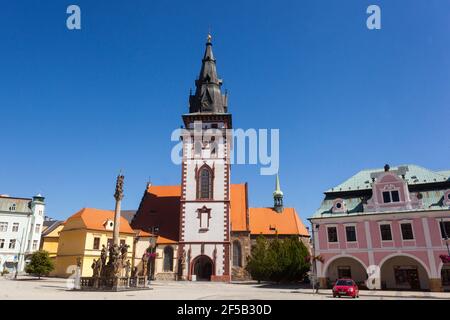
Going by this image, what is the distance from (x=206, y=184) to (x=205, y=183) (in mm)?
199

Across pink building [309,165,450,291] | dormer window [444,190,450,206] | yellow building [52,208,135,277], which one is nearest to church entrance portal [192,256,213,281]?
yellow building [52,208,135,277]

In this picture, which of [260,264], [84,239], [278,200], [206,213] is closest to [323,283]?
[260,264]

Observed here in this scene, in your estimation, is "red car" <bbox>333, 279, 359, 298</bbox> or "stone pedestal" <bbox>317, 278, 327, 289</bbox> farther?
"stone pedestal" <bbox>317, 278, 327, 289</bbox>

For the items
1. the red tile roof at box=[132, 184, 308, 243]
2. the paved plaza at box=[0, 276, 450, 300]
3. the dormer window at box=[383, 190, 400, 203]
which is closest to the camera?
the paved plaza at box=[0, 276, 450, 300]

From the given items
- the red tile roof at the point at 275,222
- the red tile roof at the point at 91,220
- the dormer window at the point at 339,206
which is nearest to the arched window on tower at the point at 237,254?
the red tile roof at the point at 275,222

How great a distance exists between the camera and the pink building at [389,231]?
91.0ft

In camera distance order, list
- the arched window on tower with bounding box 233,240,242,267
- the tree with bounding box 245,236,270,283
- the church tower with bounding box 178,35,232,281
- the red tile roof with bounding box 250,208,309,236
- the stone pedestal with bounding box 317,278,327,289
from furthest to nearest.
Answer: the red tile roof with bounding box 250,208,309,236 < the arched window on tower with bounding box 233,240,242,267 < the church tower with bounding box 178,35,232,281 < the tree with bounding box 245,236,270,283 < the stone pedestal with bounding box 317,278,327,289

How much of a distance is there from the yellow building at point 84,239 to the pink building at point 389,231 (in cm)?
2556

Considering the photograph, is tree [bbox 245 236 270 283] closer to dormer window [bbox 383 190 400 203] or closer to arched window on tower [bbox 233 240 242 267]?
arched window on tower [bbox 233 240 242 267]

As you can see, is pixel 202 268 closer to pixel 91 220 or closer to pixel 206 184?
pixel 206 184

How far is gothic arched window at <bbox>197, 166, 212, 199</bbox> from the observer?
4297 centimetres

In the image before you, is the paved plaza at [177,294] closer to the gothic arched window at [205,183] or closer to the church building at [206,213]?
the church building at [206,213]

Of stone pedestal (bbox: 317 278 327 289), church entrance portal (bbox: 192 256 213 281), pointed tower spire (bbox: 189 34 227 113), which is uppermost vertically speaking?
pointed tower spire (bbox: 189 34 227 113)

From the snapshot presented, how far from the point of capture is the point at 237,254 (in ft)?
145
